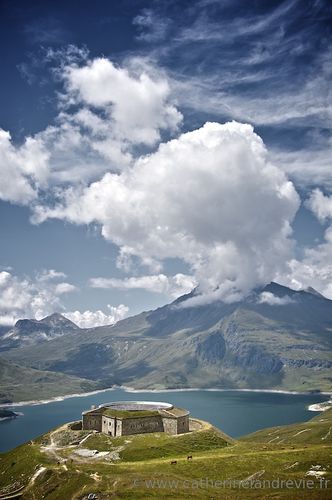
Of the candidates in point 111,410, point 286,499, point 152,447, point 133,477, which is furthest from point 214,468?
point 111,410

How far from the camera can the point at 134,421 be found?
116 meters

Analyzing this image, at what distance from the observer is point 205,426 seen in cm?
11800

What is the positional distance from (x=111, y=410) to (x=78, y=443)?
21.1m

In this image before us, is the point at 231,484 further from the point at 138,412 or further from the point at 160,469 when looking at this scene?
the point at 138,412

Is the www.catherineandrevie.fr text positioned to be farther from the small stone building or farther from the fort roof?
the fort roof

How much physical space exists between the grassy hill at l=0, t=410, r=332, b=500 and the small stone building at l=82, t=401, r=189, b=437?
36.2ft

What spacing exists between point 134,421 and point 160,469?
43912 millimetres

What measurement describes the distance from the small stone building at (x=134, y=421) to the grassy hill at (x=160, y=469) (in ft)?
36.2

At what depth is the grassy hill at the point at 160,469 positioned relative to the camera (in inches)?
2402

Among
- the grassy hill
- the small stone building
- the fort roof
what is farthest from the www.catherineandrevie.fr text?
the fort roof

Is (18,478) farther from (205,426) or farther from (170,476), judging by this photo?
(205,426)

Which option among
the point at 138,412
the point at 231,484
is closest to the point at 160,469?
the point at 231,484

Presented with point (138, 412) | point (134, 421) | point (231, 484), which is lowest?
point (231, 484)

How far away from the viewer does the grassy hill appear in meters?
61.0
